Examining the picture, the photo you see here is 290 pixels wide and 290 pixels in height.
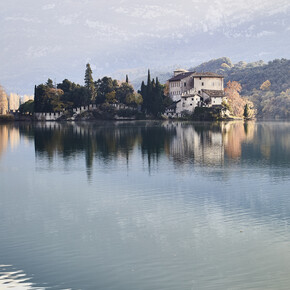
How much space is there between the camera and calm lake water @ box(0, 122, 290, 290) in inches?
505

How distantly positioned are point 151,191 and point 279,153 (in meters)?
23.9

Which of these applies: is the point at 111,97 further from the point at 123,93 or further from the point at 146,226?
the point at 146,226

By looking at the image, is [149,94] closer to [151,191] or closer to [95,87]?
[95,87]

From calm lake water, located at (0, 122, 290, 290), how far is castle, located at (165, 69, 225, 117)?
9973 centimetres

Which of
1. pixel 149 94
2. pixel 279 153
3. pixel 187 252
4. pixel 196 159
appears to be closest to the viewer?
pixel 187 252

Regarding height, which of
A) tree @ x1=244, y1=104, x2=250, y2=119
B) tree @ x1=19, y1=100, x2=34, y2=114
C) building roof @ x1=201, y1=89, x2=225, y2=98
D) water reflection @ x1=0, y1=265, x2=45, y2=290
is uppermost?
building roof @ x1=201, y1=89, x2=225, y2=98

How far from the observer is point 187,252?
577 inches

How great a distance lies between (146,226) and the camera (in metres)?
17.7

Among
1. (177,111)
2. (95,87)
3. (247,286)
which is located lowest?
(247,286)

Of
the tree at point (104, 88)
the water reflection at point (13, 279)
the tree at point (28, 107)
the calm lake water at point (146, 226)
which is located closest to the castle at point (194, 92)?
the tree at point (104, 88)

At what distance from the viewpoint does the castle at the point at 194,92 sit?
5271 inches

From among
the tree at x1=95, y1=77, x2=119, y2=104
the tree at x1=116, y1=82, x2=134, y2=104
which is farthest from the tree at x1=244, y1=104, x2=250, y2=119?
the tree at x1=95, y1=77, x2=119, y2=104

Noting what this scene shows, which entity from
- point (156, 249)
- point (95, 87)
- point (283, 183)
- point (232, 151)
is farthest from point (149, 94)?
point (156, 249)

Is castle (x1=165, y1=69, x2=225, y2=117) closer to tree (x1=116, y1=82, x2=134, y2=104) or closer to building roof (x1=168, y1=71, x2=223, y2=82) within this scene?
building roof (x1=168, y1=71, x2=223, y2=82)
